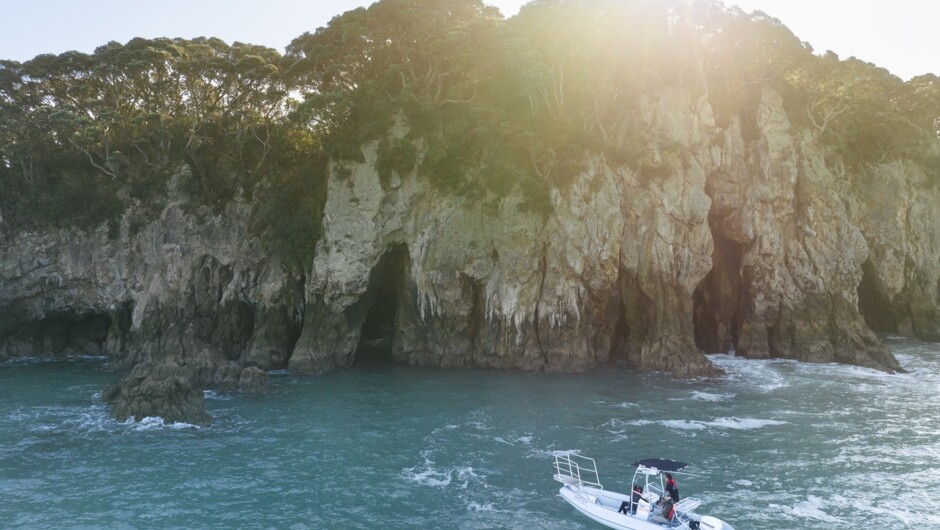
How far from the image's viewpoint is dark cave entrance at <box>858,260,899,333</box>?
2185 inches

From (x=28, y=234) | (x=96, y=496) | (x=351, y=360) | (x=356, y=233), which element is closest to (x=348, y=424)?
(x=96, y=496)

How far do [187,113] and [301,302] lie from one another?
60.2 feet

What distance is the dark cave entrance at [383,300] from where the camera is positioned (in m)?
47.0

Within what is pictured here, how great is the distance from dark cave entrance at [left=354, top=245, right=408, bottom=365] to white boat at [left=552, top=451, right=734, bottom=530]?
84.0 ft

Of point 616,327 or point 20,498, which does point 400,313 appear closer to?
point 616,327

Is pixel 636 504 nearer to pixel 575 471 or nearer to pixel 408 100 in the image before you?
pixel 575 471

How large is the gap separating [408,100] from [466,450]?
27486 millimetres

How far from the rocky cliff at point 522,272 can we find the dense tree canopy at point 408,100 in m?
1.72

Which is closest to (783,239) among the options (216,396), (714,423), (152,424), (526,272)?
(526,272)

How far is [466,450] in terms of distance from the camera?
1070 inches

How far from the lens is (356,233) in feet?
148

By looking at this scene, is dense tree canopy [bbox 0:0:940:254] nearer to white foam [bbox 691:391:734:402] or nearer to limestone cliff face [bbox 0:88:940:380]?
limestone cliff face [bbox 0:88:940:380]

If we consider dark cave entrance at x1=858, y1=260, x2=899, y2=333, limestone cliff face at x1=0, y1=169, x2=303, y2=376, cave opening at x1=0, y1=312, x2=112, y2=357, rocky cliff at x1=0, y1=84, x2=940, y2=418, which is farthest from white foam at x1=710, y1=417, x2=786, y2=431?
cave opening at x1=0, y1=312, x2=112, y2=357

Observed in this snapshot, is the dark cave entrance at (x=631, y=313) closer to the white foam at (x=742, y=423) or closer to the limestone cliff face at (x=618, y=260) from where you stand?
the limestone cliff face at (x=618, y=260)
